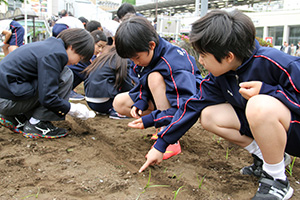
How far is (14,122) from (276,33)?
25.5m

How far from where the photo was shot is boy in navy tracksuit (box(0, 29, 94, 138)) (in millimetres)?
2143

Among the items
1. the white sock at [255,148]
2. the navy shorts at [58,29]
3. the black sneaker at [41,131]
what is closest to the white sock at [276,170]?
the white sock at [255,148]

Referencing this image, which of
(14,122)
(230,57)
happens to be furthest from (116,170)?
(14,122)

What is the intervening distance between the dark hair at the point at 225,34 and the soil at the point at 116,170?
74 centimetres

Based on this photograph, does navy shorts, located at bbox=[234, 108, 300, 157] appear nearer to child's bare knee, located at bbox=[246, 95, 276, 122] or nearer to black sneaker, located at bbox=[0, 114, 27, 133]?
child's bare knee, located at bbox=[246, 95, 276, 122]

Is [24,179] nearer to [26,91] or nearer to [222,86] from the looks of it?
[26,91]

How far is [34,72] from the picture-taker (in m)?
2.22

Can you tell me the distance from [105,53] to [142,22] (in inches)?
60.2

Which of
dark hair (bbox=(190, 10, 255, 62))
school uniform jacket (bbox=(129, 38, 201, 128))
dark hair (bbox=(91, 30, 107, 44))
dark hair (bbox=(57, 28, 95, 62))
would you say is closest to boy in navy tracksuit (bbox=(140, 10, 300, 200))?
dark hair (bbox=(190, 10, 255, 62))

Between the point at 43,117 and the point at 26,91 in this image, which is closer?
the point at 26,91

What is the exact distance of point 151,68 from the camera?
2.15 meters

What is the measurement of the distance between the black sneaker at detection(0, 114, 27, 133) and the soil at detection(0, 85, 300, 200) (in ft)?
0.21

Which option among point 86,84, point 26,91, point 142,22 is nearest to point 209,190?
point 142,22

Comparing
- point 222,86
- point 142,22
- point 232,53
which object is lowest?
point 222,86
